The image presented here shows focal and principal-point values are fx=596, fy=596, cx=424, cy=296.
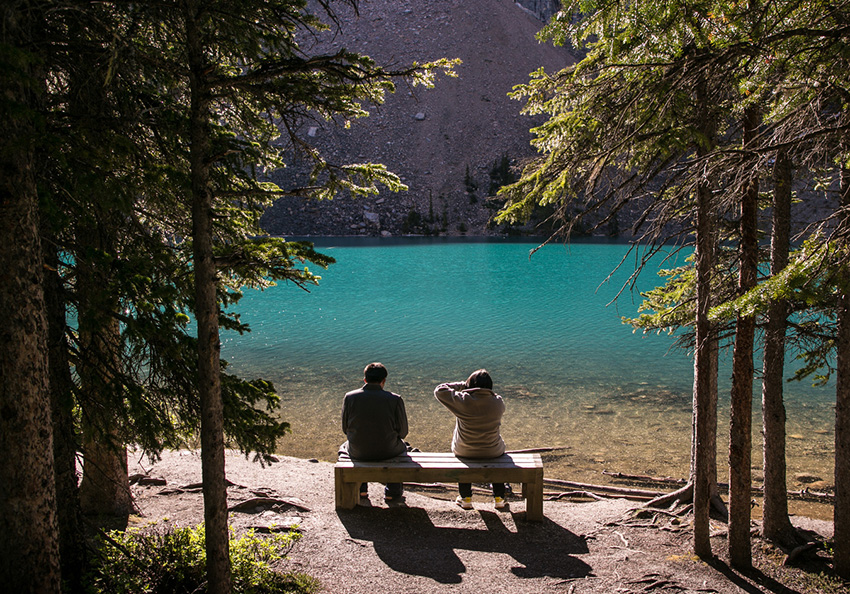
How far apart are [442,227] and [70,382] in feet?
248

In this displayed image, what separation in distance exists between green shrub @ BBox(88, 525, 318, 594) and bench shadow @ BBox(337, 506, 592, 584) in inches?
38.5

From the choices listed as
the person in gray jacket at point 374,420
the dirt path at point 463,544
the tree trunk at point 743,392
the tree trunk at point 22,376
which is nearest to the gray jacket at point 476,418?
the person in gray jacket at point 374,420

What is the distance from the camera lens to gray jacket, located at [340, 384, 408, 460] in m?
5.84

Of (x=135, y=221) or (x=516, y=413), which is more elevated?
(x=135, y=221)

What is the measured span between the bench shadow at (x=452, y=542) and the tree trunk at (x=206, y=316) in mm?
1645

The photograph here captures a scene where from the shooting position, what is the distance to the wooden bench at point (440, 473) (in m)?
5.77

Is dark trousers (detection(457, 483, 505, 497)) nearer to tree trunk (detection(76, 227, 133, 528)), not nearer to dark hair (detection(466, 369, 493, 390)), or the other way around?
dark hair (detection(466, 369, 493, 390))

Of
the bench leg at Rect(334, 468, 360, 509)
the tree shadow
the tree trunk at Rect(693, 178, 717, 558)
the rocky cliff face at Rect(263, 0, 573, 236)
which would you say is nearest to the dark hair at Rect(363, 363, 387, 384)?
the bench leg at Rect(334, 468, 360, 509)

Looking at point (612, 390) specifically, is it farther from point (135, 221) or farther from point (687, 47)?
point (135, 221)

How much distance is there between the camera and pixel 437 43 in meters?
99.0

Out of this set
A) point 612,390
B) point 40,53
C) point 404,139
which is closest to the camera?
point 40,53

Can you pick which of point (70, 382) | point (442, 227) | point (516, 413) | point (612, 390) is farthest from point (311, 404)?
Result: point (442, 227)

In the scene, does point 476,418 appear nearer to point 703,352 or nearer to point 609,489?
point 703,352

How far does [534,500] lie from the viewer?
5914 millimetres
